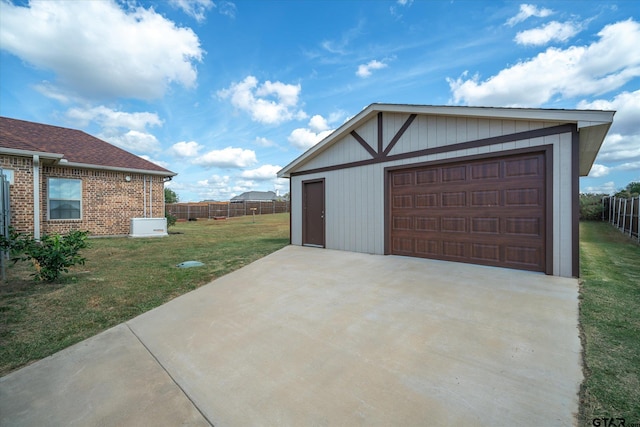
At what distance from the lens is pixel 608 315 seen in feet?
10.4

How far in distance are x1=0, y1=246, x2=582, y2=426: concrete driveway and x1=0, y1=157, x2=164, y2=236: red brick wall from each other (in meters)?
9.53

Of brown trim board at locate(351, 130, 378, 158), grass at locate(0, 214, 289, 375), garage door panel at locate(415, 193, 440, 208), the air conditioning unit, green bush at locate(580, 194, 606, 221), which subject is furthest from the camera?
green bush at locate(580, 194, 606, 221)

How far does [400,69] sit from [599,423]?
32.7 ft

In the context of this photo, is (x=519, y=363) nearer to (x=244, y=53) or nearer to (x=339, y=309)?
(x=339, y=309)

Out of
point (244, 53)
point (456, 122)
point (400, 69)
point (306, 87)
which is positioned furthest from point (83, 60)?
point (456, 122)

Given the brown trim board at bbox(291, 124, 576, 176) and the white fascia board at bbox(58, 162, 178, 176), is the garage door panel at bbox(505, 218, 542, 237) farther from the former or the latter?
the white fascia board at bbox(58, 162, 178, 176)

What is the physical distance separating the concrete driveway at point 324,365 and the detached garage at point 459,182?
137 cm

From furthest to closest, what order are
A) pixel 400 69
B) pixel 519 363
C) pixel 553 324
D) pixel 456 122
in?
pixel 400 69 < pixel 456 122 < pixel 553 324 < pixel 519 363

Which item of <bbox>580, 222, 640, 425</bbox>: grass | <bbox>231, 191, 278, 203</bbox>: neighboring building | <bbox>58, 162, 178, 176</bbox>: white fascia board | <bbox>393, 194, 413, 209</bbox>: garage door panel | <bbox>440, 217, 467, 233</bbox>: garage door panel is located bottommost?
<bbox>580, 222, 640, 425</bbox>: grass

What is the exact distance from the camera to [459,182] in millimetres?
5898

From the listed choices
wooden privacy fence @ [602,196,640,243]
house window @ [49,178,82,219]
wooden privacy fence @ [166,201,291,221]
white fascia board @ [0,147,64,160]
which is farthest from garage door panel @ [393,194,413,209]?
wooden privacy fence @ [166,201,291,221]

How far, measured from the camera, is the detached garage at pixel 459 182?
15.5 ft

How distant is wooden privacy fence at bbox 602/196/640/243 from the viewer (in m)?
9.83

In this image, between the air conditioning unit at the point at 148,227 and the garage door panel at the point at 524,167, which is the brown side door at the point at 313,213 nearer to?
the garage door panel at the point at 524,167
